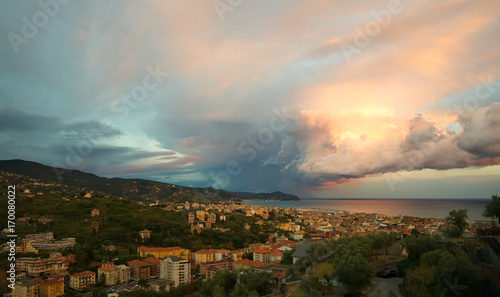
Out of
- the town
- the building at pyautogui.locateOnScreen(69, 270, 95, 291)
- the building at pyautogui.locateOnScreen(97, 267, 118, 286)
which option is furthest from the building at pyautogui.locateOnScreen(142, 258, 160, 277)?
the building at pyautogui.locateOnScreen(69, 270, 95, 291)

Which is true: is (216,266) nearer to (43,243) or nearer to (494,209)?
(43,243)

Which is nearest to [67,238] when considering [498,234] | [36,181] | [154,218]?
[154,218]

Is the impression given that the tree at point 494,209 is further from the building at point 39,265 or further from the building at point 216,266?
the building at point 39,265

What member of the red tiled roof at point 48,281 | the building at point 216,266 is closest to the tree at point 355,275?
the building at point 216,266

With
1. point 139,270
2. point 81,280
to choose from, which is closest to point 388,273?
point 139,270

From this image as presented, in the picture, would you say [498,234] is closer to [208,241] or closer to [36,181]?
[208,241]
